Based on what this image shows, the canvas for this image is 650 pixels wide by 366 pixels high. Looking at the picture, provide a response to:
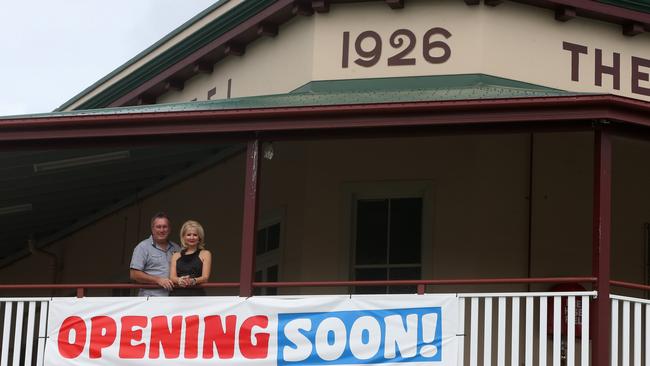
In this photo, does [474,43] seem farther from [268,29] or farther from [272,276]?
[272,276]

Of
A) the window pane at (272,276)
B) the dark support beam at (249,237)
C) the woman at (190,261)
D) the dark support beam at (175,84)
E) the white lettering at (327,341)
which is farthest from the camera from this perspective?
the dark support beam at (175,84)

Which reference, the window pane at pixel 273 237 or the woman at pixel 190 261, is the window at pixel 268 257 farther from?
the woman at pixel 190 261

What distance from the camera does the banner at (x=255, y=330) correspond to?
474 inches

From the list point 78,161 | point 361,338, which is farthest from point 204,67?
point 361,338

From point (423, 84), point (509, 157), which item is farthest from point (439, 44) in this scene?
point (509, 157)

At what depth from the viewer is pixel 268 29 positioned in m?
16.1

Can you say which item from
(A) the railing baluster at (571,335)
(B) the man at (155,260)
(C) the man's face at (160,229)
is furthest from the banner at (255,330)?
(A) the railing baluster at (571,335)

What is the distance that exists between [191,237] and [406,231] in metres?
2.99

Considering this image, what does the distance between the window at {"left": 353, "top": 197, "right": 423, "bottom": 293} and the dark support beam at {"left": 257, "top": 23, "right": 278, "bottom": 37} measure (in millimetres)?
2536

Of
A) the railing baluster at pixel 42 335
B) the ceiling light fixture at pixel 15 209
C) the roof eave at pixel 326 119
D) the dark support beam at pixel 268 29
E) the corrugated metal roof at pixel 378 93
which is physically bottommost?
the railing baluster at pixel 42 335

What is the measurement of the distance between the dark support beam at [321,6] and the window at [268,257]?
8.22ft

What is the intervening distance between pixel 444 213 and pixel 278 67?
9.35ft

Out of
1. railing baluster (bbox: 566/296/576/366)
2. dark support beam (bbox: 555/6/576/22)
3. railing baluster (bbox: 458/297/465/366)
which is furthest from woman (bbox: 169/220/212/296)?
dark support beam (bbox: 555/6/576/22)

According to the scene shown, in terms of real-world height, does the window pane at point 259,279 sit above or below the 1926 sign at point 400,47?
below
